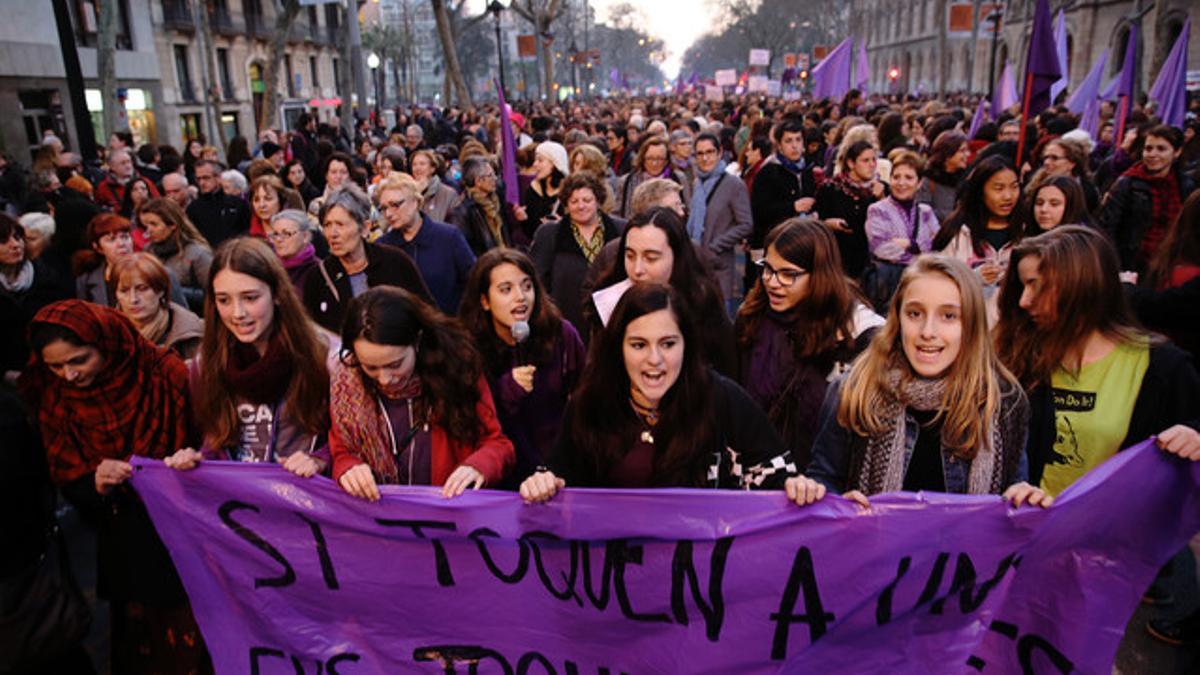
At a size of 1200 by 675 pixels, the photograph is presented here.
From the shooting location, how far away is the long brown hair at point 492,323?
3.55m

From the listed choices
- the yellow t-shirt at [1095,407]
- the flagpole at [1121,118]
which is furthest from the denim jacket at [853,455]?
the flagpole at [1121,118]

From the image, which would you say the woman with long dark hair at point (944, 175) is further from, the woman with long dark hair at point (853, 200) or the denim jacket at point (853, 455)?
the denim jacket at point (853, 455)

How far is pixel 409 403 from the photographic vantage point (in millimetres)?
2883

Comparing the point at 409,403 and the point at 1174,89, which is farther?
the point at 1174,89

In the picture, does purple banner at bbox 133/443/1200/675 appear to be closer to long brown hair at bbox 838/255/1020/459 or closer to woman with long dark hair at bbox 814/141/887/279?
long brown hair at bbox 838/255/1020/459

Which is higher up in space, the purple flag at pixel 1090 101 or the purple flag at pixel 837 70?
the purple flag at pixel 837 70

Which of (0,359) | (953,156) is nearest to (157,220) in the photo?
(0,359)

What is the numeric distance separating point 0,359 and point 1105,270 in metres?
5.16

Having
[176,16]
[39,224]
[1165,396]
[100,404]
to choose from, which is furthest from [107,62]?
[176,16]

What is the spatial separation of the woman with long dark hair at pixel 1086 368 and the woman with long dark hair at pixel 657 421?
3.48 ft

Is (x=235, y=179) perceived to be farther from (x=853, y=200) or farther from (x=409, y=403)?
(x=409, y=403)

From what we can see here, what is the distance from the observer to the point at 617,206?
8141 mm

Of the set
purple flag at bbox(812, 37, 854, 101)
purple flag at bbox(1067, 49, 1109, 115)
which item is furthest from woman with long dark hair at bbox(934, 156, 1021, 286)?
purple flag at bbox(812, 37, 854, 101)

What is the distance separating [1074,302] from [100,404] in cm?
344
